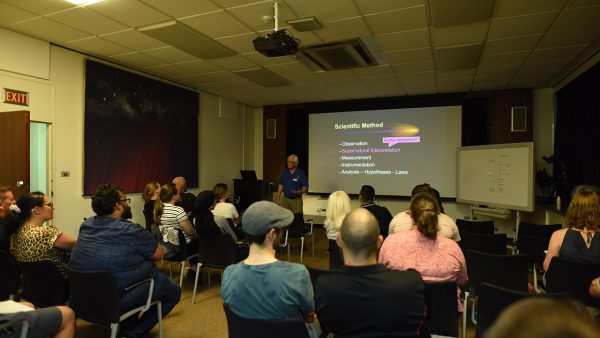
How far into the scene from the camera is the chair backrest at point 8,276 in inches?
101

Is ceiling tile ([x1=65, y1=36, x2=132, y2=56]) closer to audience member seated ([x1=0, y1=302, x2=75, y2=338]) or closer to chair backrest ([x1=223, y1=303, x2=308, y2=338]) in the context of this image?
audience member seated ([x1=0, y1=302, x2=75, y2=338])

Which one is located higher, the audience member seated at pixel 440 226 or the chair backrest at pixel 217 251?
the audience member seated at pixel 440 226

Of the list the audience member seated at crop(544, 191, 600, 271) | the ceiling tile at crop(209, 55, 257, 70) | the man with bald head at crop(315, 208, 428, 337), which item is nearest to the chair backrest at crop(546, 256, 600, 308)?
the audience member seated at crop(544, 191, 600, 271)

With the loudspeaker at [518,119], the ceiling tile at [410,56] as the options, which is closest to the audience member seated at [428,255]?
the ceiling tile at [410,56]

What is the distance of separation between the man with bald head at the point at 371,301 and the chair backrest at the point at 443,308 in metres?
0.52

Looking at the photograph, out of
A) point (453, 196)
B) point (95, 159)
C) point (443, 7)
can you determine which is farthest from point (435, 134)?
point (95, 159)

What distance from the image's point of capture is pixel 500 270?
9.12 feet

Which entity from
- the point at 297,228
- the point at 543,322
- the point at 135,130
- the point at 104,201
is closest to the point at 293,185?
the point at 297,228

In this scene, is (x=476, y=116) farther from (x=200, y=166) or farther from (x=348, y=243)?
(x=348, y=243)

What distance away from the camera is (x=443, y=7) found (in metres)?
3.38

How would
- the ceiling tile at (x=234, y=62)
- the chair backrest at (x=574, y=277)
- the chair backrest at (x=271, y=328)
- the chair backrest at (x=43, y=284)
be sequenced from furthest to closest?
the ceiling tile at (x=234, y=62), the chair backrest at (x=43, y=284), the chair backrest at (x=574, y=277), the chair backrest at (x=271, y=328)

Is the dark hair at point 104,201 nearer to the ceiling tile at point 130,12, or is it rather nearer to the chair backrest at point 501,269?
the ceiling tile at point 130,12

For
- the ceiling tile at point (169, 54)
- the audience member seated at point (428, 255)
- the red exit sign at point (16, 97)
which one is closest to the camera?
the audience member seated at point (428, 255)

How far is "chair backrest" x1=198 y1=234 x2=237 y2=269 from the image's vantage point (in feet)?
11.9
